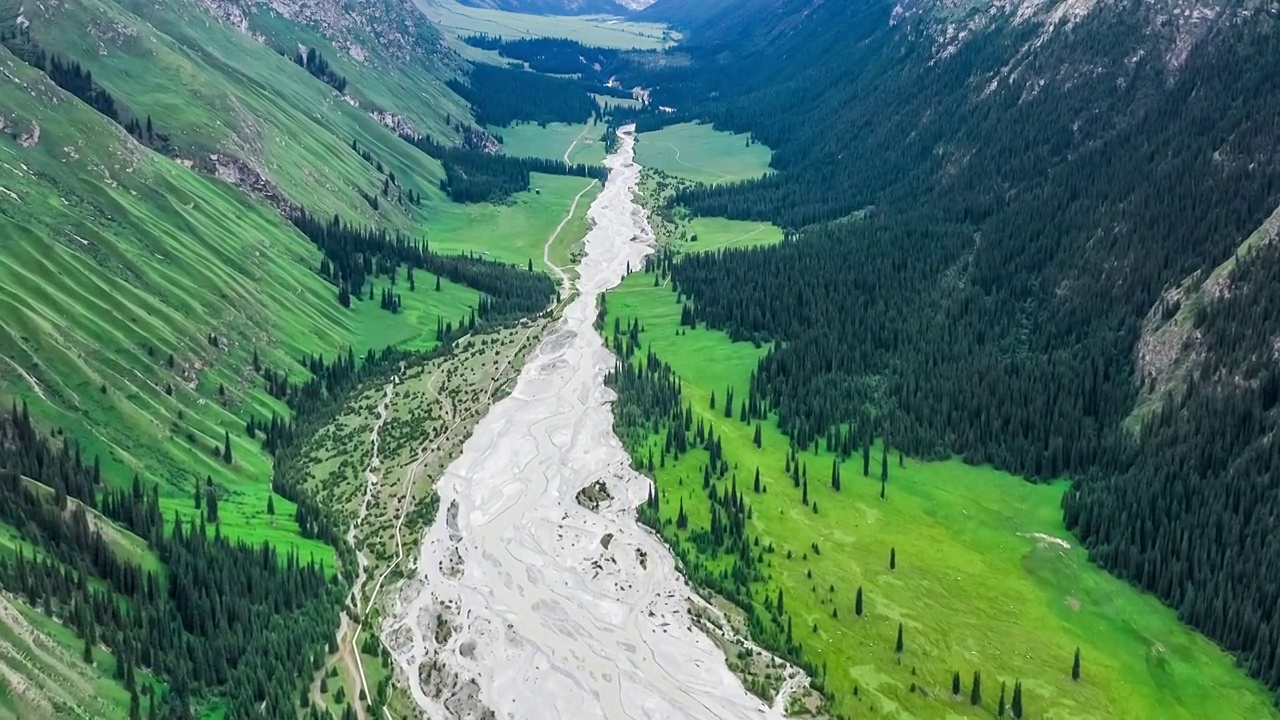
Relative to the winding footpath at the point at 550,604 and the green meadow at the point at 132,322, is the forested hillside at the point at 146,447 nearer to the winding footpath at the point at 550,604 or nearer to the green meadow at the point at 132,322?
the green meadow at the point at 132,322

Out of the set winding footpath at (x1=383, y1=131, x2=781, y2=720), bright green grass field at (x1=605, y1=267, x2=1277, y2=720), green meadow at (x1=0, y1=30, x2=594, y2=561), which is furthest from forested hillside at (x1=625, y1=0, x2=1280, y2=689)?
green meadow at (x1=0, y1=30, x2=594, y2=561)

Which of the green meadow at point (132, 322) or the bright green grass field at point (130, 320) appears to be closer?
the green meadow at point (132, 322)

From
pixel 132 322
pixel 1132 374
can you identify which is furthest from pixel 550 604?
pixel 1132 374

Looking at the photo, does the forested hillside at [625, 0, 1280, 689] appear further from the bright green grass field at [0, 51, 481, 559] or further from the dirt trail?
the bright green grass field at [0, 51, 481, 559]

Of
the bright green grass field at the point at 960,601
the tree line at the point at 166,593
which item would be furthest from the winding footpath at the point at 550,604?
the tree line at the point at 166,593

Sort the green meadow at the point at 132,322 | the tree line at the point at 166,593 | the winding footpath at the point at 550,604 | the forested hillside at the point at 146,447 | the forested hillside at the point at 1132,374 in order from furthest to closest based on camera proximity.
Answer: the green meadow at the point at 132,322
the forested hillside at the point at 1132,374
the winding footpath at the point at 550,604
the forested hillside at the point at 146,447
the tree line at the point at 166,593

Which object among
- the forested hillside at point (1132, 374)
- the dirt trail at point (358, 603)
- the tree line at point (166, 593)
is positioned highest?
the forested hillside at point (1132, 374)

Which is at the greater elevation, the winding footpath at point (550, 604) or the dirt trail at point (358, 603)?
the winding footpath at point (550, 604)

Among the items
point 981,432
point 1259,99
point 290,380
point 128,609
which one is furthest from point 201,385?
point 1259,99
